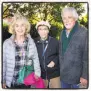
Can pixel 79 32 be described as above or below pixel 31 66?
above

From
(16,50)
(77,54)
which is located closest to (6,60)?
(16,50)

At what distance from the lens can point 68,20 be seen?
5922 millimetres

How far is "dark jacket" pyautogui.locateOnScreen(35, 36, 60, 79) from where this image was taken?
19.4 feet

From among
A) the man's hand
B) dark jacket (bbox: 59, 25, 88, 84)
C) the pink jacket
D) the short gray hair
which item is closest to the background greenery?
the short gray hair

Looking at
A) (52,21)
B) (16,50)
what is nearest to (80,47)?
(52,21)

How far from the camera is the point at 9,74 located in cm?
593

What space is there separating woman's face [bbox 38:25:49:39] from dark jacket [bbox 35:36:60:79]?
0.21ft

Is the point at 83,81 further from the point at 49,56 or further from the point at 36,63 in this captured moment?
the point at 36,63

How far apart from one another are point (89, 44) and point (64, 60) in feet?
1.35

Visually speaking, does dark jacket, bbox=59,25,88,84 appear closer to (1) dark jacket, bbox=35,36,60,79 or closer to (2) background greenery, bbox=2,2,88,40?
(1) dark jacket, bbox=35,36,60,79

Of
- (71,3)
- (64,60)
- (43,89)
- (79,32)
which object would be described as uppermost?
(71,3)

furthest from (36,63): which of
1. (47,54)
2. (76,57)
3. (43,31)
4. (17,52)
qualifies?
(76,57)

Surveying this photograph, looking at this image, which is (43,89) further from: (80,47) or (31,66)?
(80,47)

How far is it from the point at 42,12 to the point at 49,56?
2.04 feet
